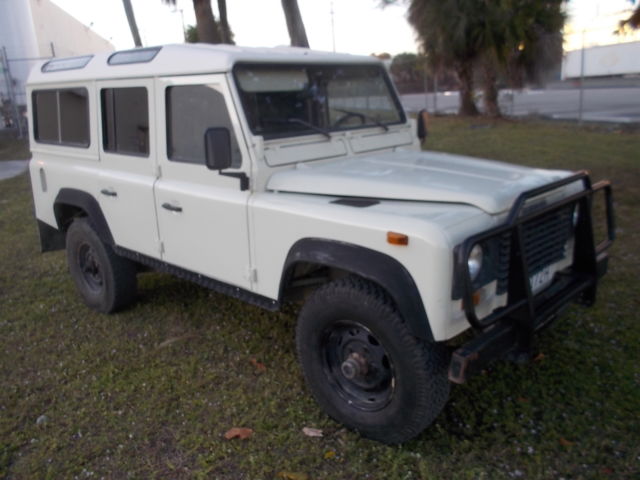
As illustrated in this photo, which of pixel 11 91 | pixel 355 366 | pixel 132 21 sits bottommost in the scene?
pixel 355 366

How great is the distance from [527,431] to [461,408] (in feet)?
1.28

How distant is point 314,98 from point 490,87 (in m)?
15.2

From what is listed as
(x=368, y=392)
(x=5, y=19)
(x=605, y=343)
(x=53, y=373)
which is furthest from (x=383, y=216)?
(x=5, y=19)

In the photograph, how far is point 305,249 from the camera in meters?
3.18

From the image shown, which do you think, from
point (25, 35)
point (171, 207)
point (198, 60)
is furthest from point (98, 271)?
point (25, 35)

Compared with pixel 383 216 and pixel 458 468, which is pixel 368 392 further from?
pixel 383 216

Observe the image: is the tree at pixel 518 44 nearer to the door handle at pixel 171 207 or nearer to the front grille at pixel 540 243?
the front grille at pixel 540 243

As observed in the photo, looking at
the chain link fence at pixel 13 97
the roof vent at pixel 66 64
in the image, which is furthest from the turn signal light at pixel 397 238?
the chain link fence at pixel 13 97

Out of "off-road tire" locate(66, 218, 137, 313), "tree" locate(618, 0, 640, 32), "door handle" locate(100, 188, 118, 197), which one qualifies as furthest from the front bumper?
"tree" locate(618, 0, 640, 32)

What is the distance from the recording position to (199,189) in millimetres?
3846

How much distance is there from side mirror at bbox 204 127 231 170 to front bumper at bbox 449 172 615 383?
143 cm

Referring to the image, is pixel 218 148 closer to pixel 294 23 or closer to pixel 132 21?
pixel 294 23

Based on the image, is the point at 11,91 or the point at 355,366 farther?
the point at 11,91

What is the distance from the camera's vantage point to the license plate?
3.16 m
